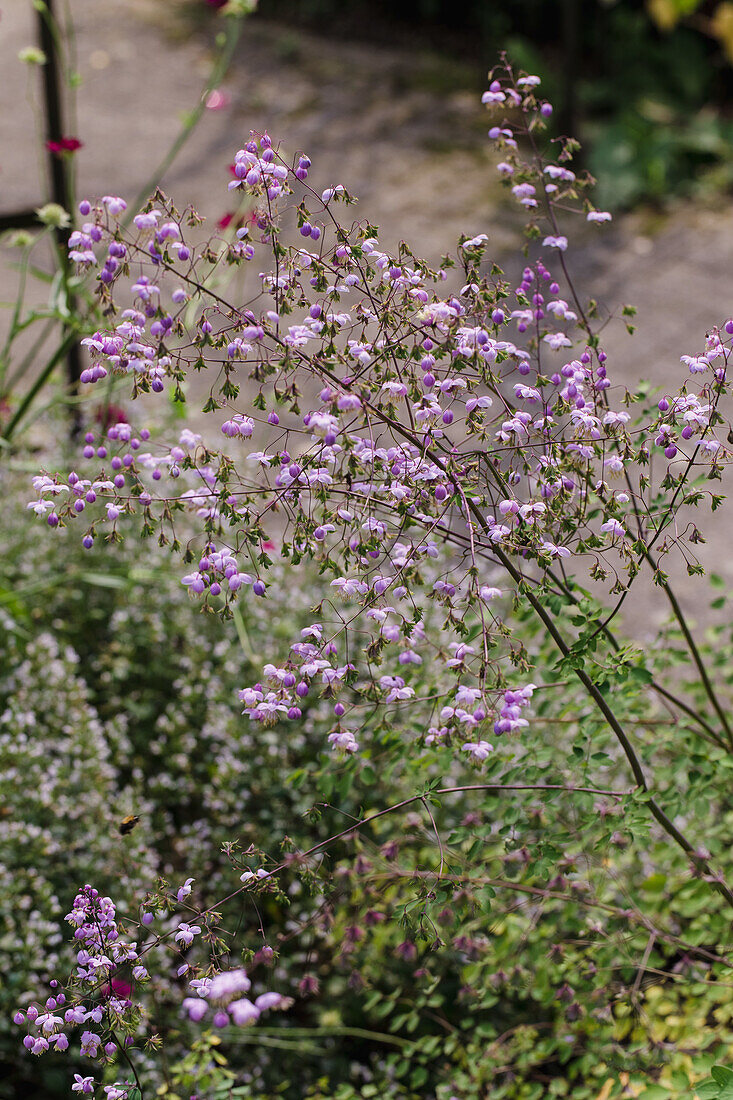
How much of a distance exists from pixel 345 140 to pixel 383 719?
538cm

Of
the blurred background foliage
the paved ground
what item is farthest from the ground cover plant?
the blurred background foliage

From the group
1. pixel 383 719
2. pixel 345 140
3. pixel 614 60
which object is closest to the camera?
pixel 383 719

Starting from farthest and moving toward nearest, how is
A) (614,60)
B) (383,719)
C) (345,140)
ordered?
(614,60) → (345,140) → (383,719)

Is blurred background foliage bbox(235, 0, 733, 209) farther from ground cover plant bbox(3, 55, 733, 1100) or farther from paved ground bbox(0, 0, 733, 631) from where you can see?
ground cover plant bbox(3, 55, 733, 1100)

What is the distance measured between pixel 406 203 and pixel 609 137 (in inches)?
49.3

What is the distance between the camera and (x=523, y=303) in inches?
71.1

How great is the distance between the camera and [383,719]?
1767 millimetres

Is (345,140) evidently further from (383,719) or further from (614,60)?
(383,719)

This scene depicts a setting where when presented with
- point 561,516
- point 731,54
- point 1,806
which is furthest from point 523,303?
point 731,54

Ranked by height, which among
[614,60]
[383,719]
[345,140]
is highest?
[614,60]

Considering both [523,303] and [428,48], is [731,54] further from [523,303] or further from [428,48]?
[523,303]

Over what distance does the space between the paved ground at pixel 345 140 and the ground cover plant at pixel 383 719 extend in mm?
2556

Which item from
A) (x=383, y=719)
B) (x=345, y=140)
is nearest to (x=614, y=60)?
(x=345, y=140)

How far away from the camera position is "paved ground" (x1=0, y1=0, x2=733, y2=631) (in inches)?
214
